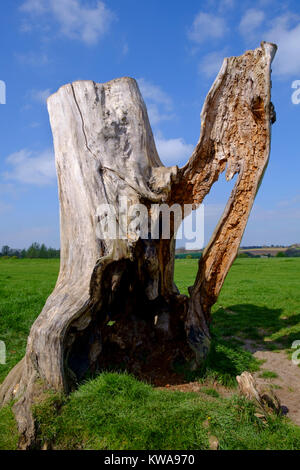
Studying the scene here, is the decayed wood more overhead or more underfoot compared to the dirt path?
more overhead

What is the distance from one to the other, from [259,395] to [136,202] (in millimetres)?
3400

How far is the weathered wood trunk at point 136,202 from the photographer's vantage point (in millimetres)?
5793

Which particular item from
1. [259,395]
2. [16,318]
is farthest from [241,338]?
[16,318]

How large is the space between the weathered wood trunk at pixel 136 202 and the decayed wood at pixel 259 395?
146 centimetres

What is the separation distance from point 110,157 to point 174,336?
3.48 meters

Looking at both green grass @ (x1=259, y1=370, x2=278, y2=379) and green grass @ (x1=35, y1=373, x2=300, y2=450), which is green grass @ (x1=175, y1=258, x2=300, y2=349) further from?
green grass @ (x1=35, y1=373, x2=300, y2=450)

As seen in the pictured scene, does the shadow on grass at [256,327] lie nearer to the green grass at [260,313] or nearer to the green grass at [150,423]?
the green grass at [260,313]

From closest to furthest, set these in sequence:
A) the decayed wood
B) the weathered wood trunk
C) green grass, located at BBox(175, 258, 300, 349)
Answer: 1. the decayed wood
2. the weathered wood trunk
3. green grass, located at BBox(175, 258, 300, 349)

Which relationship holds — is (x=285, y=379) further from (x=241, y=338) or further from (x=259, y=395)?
(x=241, y=338)

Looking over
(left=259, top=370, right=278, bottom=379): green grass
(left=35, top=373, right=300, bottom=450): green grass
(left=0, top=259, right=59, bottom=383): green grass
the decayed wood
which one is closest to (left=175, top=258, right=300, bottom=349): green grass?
(left=259, top=370, right=278, bottom=379): green grass

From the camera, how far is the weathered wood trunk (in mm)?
5793

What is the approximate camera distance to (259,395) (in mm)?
4965

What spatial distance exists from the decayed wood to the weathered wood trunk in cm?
146
